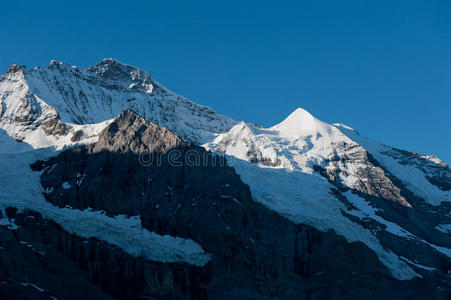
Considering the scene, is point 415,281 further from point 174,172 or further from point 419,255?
point 174,172

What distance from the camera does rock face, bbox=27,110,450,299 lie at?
150375 mm

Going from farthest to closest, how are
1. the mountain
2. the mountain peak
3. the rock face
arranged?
the mountain peak, the rock face, the mountain

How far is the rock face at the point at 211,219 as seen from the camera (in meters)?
150

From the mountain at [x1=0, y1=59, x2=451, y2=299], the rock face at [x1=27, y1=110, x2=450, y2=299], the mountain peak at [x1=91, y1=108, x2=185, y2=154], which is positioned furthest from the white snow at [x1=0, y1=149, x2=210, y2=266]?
the mountain peak at [x1=91, y1=108, x2=185, y2=154]

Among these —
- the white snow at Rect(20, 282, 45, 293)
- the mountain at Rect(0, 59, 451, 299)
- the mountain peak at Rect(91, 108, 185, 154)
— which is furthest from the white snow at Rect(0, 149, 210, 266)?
the mountain peak at Rect(91, 108, 185, 154)

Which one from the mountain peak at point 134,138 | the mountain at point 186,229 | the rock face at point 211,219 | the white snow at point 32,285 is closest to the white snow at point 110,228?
the mountain at point 186,229

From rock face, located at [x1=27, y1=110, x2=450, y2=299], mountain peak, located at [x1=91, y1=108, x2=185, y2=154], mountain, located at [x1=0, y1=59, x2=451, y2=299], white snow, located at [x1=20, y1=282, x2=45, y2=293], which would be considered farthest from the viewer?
mountain peak, located at [x1=91, y1=108, x2=185, y2=154]

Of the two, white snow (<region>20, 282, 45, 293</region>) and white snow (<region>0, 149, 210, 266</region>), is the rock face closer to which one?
white snow (<region>0, 149, 210, 266</region>)

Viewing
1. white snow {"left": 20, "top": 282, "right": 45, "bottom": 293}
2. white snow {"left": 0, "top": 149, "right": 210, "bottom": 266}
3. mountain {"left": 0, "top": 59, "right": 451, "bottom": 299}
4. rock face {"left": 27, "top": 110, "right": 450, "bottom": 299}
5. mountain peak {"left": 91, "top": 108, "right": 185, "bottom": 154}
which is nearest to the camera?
white snow {"left": 20, "top": 282, "right": 45, "bottom": 293}

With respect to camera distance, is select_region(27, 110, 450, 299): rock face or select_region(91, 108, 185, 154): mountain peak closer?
select_region(27, 110, 450, 299): rock face

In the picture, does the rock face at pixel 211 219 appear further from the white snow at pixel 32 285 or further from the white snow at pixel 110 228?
the white snow at pixel 32 285

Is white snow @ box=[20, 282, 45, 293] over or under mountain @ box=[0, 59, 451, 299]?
under

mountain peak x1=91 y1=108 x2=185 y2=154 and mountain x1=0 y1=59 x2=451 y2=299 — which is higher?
mountain peak x1=91 y1=108 x2=185 y2=154

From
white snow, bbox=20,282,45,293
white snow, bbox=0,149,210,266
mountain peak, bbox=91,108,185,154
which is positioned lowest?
white snow, bbox=20,282,45,293
